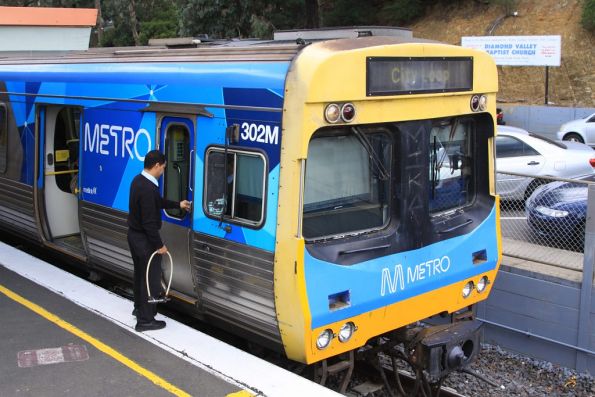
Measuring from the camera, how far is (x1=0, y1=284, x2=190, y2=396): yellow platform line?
200 inches

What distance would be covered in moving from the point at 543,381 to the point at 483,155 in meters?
2.70

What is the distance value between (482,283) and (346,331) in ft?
5.90

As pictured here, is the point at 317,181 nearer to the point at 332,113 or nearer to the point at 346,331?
the point at 332,113

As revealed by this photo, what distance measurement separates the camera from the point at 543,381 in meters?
7.30

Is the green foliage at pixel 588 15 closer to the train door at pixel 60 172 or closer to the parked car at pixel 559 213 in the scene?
the parked car at pixel 559 213

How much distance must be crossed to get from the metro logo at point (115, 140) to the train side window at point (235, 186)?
0.98m

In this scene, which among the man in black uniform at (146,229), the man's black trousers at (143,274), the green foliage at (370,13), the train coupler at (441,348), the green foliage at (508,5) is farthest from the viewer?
the green foliage at (370,13)

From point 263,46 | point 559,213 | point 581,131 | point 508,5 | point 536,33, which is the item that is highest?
point 508,5

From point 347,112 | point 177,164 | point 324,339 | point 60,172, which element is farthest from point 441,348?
point 60,172

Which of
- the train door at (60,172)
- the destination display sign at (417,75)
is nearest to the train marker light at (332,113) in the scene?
the destination display sign at (417,75)

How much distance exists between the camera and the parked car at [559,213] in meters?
7.56

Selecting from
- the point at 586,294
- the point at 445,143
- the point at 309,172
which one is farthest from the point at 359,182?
the point at 586,294

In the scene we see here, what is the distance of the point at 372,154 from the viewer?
5395 millimetres

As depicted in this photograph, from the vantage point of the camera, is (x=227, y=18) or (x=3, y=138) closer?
(x=3, y=138)
